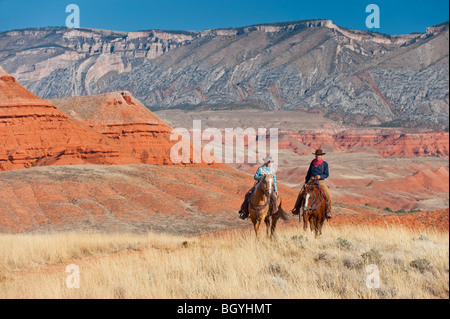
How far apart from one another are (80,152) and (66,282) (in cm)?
4619

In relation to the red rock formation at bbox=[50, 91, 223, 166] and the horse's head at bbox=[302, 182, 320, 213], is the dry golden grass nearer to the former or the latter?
the horse's head at bbox=[302, 182, 320, 213]

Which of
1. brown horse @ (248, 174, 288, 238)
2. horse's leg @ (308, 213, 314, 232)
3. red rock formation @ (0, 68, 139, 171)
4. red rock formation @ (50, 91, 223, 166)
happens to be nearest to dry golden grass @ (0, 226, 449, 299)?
brown horse @ (248, 174, 288, 238)

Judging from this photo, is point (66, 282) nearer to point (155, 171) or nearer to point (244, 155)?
point (155, 171)

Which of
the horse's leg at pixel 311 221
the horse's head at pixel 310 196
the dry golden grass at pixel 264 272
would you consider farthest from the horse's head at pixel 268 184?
the horse's leg at pixel 311 221

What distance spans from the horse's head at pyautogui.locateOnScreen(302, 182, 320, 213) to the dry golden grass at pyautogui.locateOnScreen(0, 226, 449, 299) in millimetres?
1129

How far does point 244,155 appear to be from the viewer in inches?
5423

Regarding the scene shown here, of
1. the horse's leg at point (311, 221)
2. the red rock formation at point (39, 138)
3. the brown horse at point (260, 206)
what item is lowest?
the horse's leg at point (311, 221)

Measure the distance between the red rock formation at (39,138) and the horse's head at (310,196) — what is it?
41751mm

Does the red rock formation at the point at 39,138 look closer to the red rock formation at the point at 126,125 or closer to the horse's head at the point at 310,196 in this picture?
the red rock formation at the point at 126,125

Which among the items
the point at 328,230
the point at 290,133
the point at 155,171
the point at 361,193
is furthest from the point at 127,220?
the point at 290,133

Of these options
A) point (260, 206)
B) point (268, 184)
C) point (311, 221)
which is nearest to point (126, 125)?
point (311, 221)

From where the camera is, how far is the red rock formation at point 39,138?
5028 centimetres

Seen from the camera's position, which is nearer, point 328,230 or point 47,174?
point 328,230

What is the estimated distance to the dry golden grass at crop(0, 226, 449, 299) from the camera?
25.3ft
